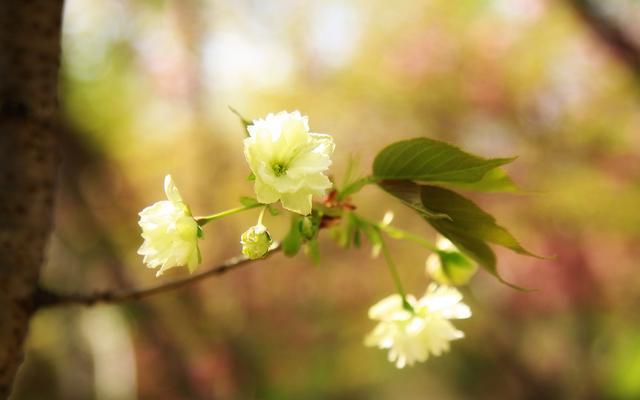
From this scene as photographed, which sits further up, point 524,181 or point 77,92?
point 77,92

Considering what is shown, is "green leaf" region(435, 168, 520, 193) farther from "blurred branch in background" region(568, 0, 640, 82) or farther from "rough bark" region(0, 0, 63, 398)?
"blurred branch in background" region(568, 0, 640, 82)

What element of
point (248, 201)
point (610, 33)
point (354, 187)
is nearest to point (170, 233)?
point (248, 201)

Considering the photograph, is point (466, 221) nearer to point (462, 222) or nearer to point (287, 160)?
point (462, 222)

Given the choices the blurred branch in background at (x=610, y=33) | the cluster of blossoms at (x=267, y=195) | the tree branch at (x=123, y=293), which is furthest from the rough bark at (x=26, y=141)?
the blurred branch in background at (x=610, y=33)

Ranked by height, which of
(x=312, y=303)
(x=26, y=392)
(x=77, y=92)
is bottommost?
(x=26, y=392)

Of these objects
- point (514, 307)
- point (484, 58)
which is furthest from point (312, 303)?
point (484, 58)

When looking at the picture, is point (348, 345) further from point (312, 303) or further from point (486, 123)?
point (486, 123)

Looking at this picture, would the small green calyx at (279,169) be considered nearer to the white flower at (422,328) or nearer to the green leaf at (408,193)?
the green leaf at (408,193)
